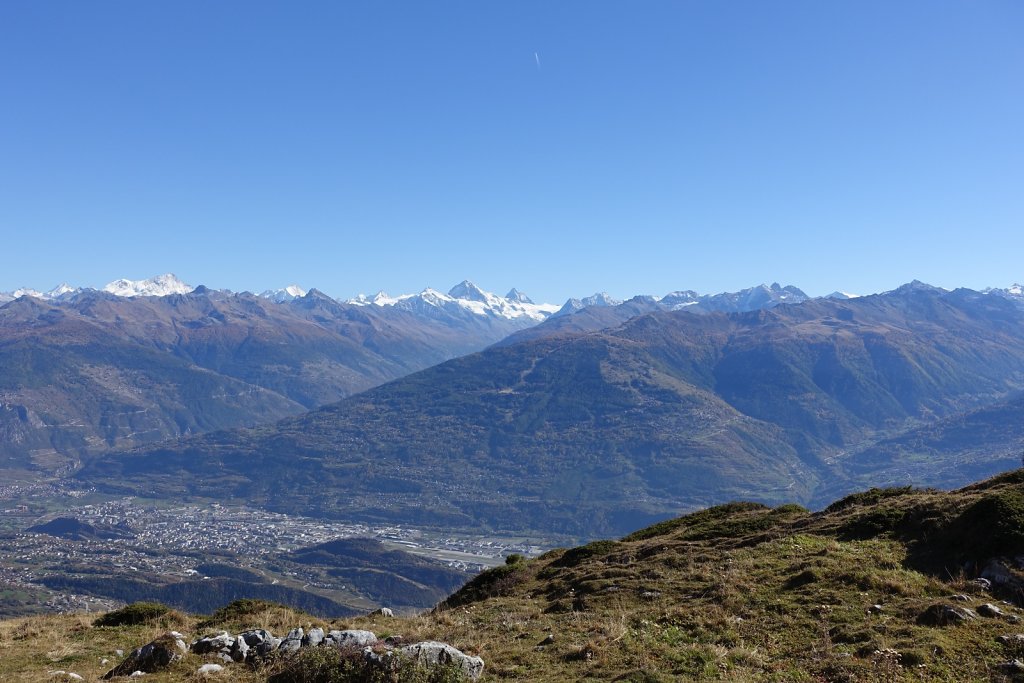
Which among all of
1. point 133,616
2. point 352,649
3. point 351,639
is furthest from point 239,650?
point 133,616

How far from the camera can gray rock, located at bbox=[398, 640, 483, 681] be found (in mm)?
15984

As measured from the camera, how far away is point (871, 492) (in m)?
38.2

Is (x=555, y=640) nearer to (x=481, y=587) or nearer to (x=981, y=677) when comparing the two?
(x=981, y=677)

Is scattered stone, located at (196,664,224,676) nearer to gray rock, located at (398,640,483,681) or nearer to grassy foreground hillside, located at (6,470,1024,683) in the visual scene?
grassy foreground hillside, located at (6,470,1024,683)

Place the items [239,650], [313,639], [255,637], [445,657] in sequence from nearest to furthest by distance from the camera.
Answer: [445,657], [239,650], [313,639], [255,637]

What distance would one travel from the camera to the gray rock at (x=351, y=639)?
1838cm

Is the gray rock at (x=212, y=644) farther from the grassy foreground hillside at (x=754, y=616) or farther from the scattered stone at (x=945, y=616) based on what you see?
the scattered stone at (x=945, y=616)

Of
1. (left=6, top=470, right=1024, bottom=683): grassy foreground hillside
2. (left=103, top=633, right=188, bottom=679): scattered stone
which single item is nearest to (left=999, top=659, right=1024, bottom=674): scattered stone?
(left=6, top=470, right=1024, bottom=683): grassy foreground hillside

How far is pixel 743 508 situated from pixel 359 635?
3252 cm

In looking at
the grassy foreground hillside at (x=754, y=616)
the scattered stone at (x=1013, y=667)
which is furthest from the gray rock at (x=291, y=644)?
the scattered stone at (x=1013, y=667)

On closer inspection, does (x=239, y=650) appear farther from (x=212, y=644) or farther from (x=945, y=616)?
(x=945, y=616)

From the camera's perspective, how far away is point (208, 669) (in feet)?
59.3

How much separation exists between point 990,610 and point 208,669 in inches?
888

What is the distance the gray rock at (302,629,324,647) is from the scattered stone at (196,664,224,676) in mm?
2534
